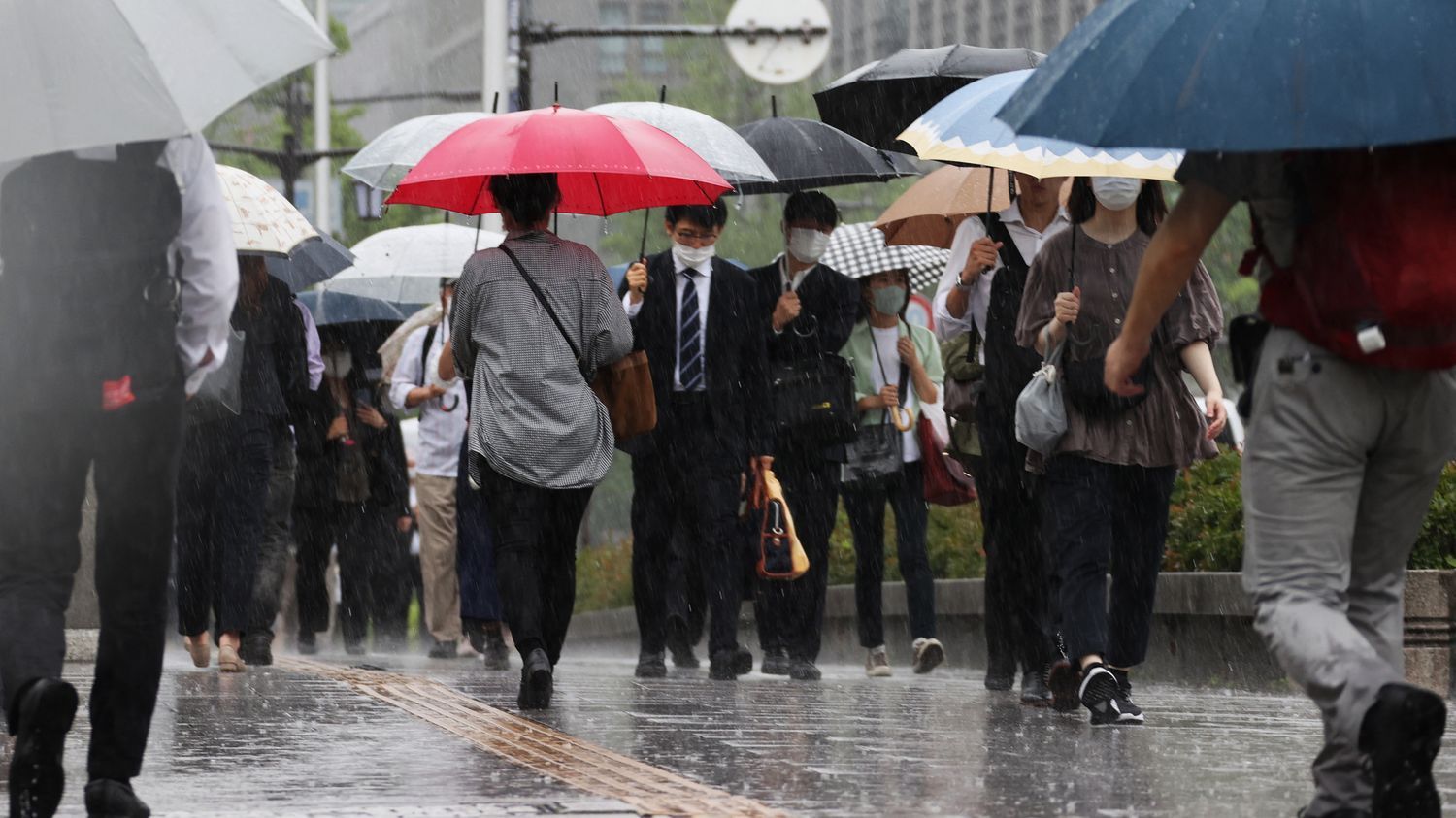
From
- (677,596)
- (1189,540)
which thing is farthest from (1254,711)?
(677,596)

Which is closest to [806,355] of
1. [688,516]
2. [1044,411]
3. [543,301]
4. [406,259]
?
[688,516]

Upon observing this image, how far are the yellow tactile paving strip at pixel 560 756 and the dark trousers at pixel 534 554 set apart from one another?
349 mm

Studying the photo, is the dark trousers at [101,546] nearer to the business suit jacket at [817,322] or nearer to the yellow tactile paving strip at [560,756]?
the yellow tactile paving strip at [560,756]

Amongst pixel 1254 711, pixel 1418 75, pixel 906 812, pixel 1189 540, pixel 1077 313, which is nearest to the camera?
pixel 1418 75

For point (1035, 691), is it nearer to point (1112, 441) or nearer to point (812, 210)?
point (1112, 441)

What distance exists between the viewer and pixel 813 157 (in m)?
12.3

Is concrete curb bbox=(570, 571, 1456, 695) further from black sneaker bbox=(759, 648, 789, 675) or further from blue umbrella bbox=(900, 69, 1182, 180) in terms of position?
black sneaker bbox=(759, 648, 789, 675)

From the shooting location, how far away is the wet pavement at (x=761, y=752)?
564cm

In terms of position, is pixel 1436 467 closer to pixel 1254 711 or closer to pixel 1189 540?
pixel 1254 711

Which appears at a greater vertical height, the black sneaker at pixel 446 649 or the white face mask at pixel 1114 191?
the white face mask at pixel 1114 191

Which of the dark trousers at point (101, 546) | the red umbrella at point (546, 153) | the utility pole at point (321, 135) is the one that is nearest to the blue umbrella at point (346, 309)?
the red umbrella at point (546, 153)

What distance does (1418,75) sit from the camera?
480cm

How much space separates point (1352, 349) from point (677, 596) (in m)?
7.62

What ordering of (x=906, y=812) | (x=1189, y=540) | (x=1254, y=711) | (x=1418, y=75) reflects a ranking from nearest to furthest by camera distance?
(x=1418, y=75) → (x=906, y=812) → (x=1254, y=711) → (x=1189, y=540)
